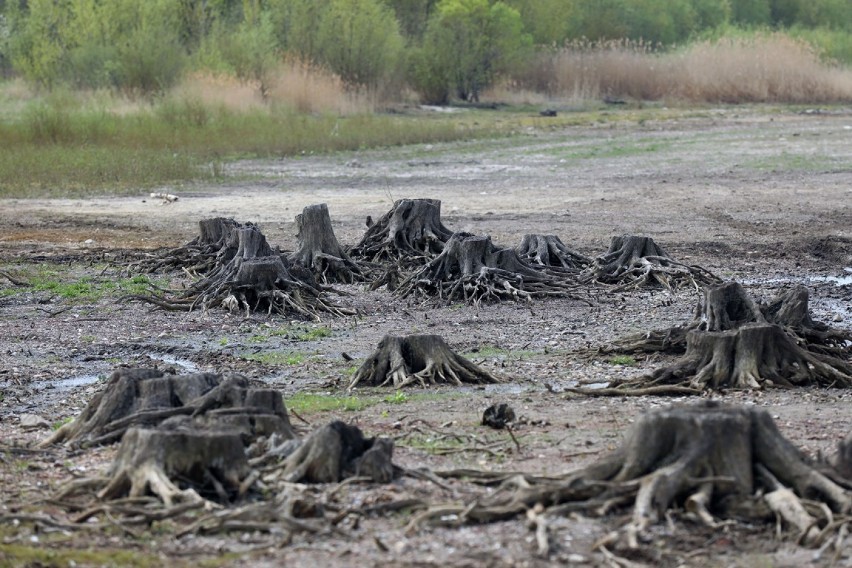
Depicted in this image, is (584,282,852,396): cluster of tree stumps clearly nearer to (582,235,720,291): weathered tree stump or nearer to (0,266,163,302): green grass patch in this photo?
(582,235,720,291): weathered tree stump

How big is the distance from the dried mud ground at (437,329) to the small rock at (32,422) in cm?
2

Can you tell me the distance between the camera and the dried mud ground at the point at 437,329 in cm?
518

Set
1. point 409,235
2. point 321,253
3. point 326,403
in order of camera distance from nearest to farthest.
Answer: point 326,403 < point 321,253 < point 409,235

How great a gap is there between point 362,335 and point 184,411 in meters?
4.24

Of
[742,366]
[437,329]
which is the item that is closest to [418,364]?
[742,366]

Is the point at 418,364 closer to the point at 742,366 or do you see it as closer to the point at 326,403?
the point at 326,403

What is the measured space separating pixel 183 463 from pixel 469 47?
43.2m

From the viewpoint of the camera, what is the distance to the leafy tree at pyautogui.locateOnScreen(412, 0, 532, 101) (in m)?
46.4

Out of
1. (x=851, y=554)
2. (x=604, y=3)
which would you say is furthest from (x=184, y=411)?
(x=604, y=3)

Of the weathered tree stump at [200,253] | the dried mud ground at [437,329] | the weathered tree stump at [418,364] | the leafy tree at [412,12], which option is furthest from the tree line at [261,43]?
the weathered tree stump at [418,364]

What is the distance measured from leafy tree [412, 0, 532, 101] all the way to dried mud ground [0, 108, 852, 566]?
65.9 ft

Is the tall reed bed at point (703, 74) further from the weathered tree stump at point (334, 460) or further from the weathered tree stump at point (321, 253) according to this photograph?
the weathered tree stump at point (334, 460)

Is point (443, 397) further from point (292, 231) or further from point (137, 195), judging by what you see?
point (137, 195)

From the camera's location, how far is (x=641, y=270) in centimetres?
1258
